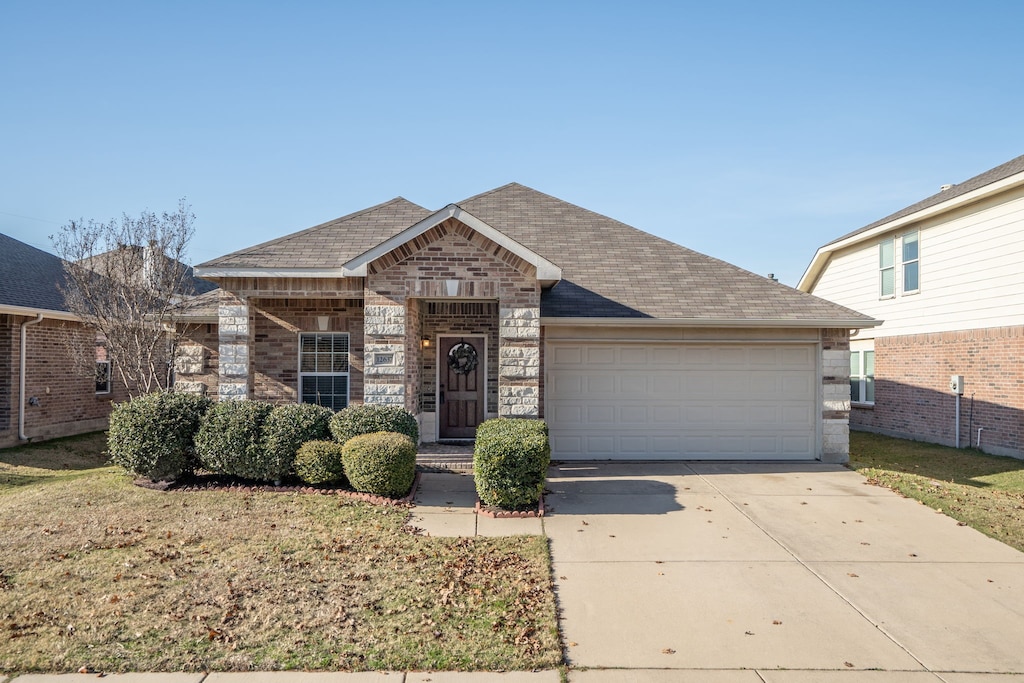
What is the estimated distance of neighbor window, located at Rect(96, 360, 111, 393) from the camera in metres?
16.8

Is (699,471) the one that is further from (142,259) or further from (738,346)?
(142,259)

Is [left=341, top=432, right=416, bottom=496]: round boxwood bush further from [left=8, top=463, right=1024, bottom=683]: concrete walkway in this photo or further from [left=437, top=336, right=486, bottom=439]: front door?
[left=437, top=336, right=486, bottom=439]: front door

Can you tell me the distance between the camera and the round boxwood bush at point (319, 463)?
918cm

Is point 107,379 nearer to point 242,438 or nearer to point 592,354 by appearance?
point 242,438

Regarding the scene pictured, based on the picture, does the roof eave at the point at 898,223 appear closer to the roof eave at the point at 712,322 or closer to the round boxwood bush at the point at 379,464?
the roof eave at the point at 712,322

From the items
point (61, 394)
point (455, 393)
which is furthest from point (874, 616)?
point (61, 394)

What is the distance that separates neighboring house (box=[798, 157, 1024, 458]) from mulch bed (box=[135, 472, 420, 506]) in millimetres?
12042

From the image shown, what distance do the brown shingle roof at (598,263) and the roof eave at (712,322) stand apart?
0.05 meters

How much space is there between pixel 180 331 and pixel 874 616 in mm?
12590

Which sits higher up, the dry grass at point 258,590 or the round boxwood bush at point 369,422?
the round boxwood bush at point 369,422

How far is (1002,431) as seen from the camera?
1302 cm

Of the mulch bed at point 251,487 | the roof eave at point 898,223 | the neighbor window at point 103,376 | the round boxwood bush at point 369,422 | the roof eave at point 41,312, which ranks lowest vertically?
the mulch bed at point 251,487

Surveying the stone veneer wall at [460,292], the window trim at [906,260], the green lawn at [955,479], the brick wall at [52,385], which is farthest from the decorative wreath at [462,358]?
the window trim at [906,260]

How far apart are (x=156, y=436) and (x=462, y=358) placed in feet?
17.9
